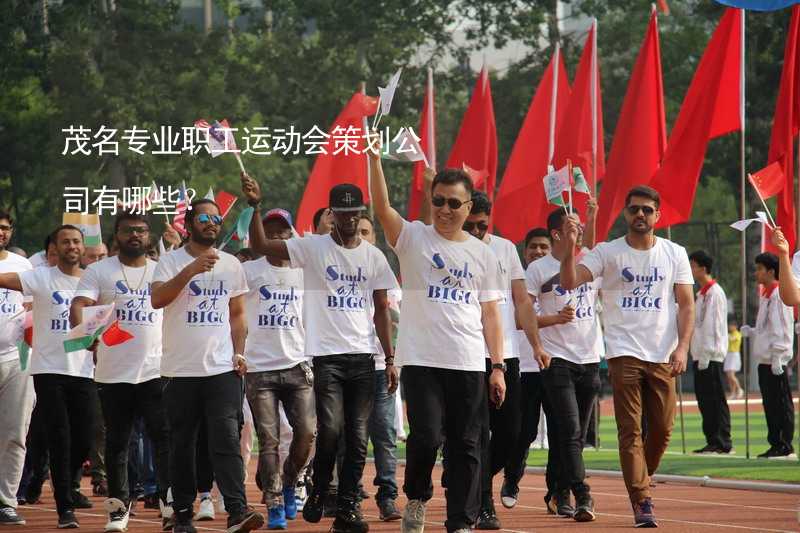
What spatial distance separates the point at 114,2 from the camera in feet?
131

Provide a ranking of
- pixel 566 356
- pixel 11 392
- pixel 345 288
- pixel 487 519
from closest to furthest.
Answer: pixel 345 288 < pixel 487 519 < pixel 566 356 < pixel 11 392

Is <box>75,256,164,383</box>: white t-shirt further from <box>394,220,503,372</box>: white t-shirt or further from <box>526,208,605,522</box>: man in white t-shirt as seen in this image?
<box>526,208,605,522</box>: man in white t-shirt

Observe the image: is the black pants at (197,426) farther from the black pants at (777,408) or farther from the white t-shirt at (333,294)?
the black pants at (777,408)

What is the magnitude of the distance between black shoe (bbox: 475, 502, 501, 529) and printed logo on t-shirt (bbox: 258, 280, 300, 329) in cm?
205

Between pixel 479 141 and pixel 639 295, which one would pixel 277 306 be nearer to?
pixel 639 295

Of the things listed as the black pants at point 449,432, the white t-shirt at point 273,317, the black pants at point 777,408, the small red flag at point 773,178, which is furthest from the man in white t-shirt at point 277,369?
the black pants at point 777,408

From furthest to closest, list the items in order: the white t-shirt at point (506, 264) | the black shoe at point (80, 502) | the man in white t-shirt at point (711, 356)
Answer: the man in white t-shirt at point (711, 356) → the black shoe at point (80, 502) → the white t-shirt at point (506, 264)

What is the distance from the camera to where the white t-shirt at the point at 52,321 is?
1242 centimetres

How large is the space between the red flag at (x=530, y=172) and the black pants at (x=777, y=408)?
3906 millimetres

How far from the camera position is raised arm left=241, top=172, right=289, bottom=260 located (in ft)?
32.8

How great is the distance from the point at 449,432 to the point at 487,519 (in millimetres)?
1572

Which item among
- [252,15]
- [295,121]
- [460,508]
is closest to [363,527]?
[460,508]

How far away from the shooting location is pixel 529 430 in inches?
498

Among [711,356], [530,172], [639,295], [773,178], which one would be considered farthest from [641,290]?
[530,172]
